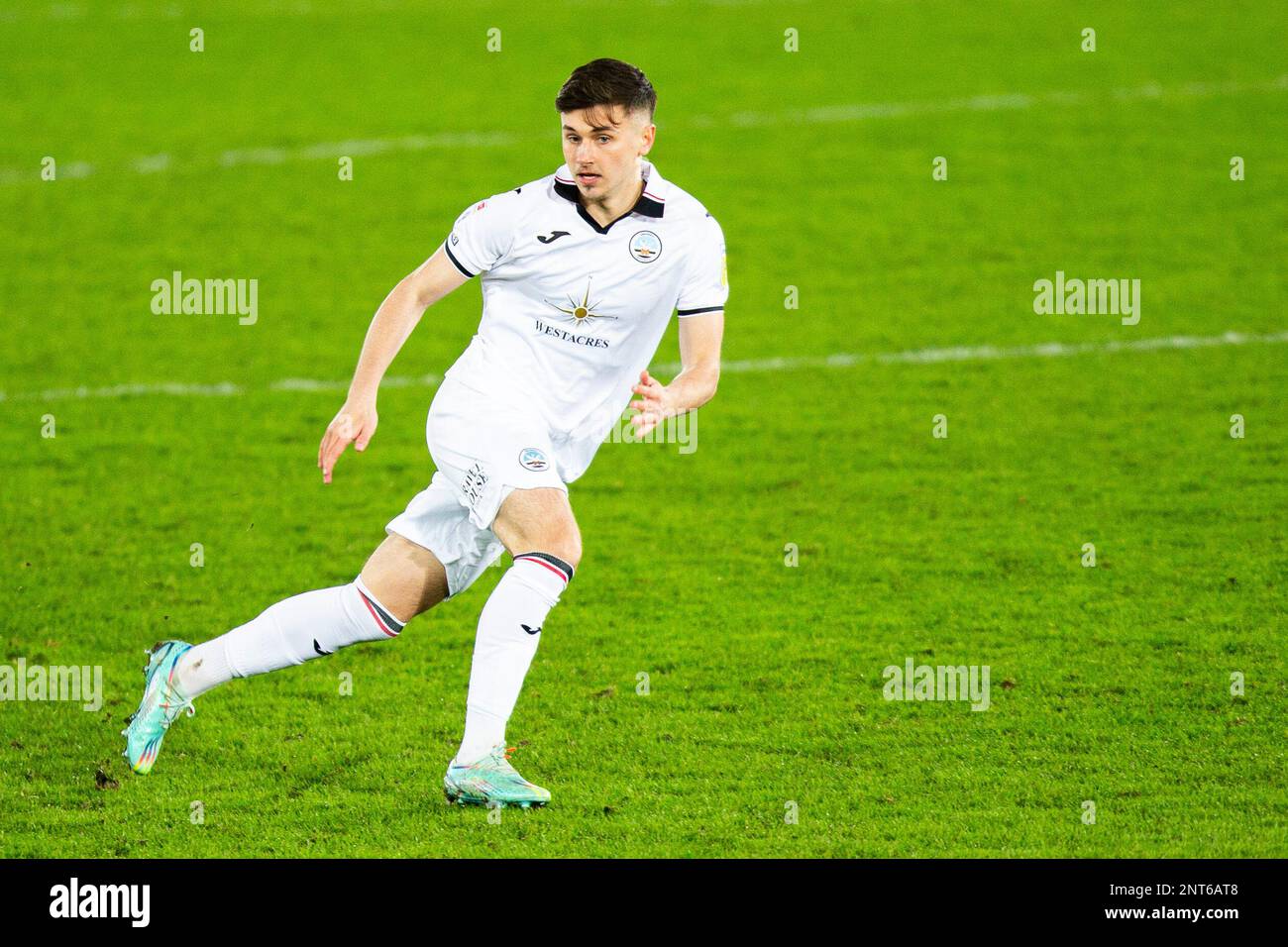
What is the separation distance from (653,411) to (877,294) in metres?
8.23

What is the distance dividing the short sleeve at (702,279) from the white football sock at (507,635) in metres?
1.00

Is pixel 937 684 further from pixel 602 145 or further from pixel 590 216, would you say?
pixel 602 145

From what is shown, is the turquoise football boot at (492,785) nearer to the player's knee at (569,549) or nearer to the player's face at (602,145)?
the player's knee at (569,549)

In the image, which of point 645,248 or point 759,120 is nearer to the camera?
point 645,248

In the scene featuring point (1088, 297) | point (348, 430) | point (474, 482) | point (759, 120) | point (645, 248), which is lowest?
point (474, 482)

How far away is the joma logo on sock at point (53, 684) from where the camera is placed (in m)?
6.62

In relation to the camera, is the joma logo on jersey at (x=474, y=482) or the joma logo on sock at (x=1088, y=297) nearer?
the joma logo on jersey at (x=474, y=482)

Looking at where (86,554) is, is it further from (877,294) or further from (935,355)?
(877,294)

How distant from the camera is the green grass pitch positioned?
5711mm

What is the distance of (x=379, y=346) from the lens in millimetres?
5438

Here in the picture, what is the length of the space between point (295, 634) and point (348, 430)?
808 mm

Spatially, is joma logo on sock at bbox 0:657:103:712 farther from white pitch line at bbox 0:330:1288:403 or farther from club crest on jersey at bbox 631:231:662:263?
white pitch line at bbox 0:330:1288:403
